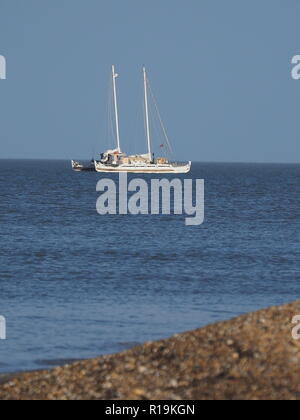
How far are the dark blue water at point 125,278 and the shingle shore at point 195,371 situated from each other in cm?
315

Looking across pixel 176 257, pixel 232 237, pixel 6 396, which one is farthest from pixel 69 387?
pixel 232 237

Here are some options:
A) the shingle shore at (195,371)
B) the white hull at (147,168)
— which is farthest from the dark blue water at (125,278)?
the white hull at (147,168)

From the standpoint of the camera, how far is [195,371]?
43.6ft

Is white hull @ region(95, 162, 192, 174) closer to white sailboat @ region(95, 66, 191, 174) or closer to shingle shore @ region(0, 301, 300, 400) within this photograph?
white sailboat @ region(95, 66, 191, 174)

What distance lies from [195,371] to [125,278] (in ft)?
50.9

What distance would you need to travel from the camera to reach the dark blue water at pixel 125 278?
19.9 metres

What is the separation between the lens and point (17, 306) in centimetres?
2322

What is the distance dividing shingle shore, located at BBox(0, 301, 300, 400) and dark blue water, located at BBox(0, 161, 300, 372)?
10.3 ft

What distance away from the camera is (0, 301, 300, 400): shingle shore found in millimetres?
12617

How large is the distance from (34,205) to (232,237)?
26.9 m

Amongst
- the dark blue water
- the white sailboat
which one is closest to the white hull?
the white sailboat

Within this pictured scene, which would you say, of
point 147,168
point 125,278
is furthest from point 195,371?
point 147,168

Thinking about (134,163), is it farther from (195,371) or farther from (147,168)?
(195,371)
